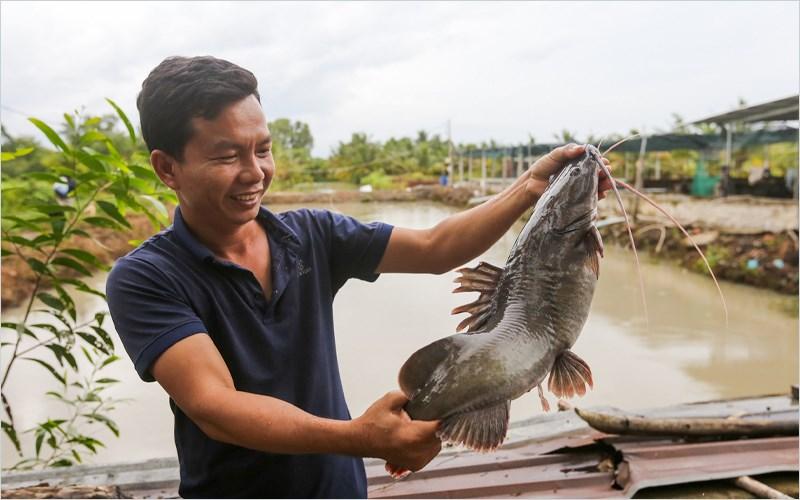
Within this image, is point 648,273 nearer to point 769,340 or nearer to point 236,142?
point 769,340

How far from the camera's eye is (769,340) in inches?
318

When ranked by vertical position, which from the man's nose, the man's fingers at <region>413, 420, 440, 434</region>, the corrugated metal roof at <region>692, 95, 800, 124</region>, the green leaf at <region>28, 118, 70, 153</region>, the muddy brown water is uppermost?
the corrugated metal roof at <region>692, 95, 800, 124</region>

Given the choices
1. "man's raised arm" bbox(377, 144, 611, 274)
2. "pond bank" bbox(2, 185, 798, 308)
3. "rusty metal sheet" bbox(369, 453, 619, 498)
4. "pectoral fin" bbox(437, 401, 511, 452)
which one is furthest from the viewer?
"pond bank" bbox(2, 185, 798, 308)

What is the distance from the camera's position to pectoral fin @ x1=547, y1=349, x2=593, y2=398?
1.29 m

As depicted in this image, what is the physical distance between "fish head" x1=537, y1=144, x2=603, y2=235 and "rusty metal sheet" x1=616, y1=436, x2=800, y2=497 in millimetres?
2332

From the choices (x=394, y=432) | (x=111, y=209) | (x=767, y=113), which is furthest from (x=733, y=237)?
(x=394, y=432)

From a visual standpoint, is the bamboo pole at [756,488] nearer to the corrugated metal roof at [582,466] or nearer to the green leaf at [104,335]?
the corrugated metal roof at [582,466]

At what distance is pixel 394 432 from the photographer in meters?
1.20

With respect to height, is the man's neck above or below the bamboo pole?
above

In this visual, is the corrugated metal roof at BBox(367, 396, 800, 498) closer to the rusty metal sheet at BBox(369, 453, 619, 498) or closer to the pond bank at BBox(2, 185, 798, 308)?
the rusty metal sheet at BBox(369, 453, 619, 498)

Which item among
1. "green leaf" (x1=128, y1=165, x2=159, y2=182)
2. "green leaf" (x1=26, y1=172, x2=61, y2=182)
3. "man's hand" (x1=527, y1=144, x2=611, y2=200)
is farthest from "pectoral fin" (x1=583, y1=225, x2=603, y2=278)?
"green leaf" (x1=26, y1=172, x2=61, y2=182)

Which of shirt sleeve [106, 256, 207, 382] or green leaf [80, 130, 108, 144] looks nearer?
shirt sleeve [106, 256, 207, 382]

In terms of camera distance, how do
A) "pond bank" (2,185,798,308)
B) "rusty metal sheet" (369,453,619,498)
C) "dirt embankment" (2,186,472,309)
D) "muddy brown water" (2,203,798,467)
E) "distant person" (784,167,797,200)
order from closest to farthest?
"rusty metal sheet" (369,453,619,498), "muddy brown water" (2,203,798,467), "dirt embankment" (2,186,472,309), "pond bank" (2,185,798,308), "distant person" (784,167,797,200)

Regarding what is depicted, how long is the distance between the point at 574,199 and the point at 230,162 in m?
0.70
